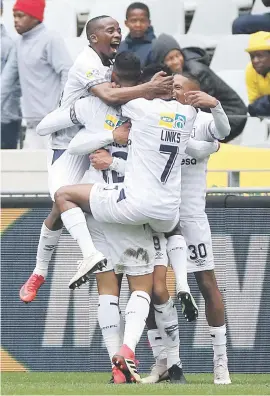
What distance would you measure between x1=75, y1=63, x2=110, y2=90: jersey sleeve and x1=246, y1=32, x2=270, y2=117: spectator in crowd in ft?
12.3

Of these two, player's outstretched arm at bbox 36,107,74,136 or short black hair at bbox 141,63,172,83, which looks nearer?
short black hair at bbox 141,63,172,83

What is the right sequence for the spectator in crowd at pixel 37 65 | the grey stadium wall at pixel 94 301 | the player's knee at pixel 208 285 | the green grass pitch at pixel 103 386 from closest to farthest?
the green grass pitch at pixel 103 386
the player's knee at pixel 208 285
the grey stadium wall at pixel 94 301
the spectator in crowd at pixel 37 65

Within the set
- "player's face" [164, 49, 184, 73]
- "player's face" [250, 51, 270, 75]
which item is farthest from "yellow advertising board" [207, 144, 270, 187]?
"player's face" [250, 51, 270, 75]

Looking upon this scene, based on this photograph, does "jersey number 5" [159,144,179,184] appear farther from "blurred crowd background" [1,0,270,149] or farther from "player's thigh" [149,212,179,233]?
"blurred crowd background" [1,0,270,149]

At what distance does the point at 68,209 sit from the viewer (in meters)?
8.10

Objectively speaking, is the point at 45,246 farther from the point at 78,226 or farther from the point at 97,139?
the point at 97,139

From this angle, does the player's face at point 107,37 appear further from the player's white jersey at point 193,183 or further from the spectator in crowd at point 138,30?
the spectator in crowd at point 138,30

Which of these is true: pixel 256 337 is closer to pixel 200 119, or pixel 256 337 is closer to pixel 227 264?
pixel 227 264

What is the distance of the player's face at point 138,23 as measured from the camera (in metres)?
12.6

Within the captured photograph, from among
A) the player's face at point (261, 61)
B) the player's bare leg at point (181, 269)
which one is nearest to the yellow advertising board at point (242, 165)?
the player's face at point (261, 61)

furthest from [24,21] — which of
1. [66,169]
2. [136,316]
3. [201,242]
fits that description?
[136,316]

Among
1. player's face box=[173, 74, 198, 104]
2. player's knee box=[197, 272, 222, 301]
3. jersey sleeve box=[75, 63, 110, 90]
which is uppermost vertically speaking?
jersey sleeve box=[75, 63, 110, 90]

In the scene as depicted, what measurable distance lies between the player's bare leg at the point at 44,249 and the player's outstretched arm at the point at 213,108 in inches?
48.5

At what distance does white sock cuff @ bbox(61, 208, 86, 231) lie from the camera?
8.06m
